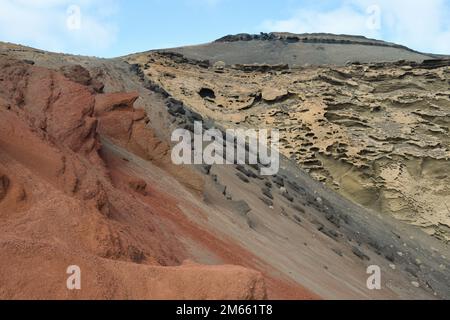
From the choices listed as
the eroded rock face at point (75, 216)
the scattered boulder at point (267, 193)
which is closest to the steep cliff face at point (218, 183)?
the eroded rock face at point (75, 216)

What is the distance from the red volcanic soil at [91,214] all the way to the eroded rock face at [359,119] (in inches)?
429

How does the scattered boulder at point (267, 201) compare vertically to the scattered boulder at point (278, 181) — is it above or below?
below

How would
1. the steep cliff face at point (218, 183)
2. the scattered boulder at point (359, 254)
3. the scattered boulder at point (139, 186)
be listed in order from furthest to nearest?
the scattered boulder at point (359, 254), the scattered boulder at point (139, 186), the steep cliff face at point (218, 183)

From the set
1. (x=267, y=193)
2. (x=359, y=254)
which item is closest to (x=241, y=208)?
(x=267, y=193)

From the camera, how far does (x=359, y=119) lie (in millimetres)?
21547

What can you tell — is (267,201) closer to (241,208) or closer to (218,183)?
(218,183)

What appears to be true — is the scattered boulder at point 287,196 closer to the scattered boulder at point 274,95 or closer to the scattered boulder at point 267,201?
the scattered boulder at point 267,201

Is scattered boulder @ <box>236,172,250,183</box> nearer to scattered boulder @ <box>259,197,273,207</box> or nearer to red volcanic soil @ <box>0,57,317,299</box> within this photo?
scattered boulder @ <box>259,197,273,207</box>

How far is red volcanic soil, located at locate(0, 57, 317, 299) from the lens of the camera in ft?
10.9

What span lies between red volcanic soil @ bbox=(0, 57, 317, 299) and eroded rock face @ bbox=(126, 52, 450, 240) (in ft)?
35.7

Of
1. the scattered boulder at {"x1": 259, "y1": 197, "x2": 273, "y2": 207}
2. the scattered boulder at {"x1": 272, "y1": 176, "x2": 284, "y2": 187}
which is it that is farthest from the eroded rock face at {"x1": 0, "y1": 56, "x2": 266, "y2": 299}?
the scattered boulder at {"x1": 272, "y1": 176, "x2": 284, "y2": 187}

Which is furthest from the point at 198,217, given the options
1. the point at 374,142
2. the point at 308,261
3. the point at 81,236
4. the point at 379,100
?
the point at 379,100

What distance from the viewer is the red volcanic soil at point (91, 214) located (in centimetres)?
333

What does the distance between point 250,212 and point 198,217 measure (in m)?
2.68
